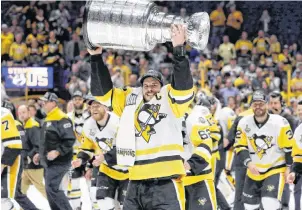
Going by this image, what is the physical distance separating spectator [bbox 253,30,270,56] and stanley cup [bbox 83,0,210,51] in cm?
1516

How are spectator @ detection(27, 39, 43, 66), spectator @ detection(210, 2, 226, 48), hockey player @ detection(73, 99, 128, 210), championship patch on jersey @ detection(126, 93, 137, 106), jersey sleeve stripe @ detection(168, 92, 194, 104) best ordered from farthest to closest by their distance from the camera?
spectator @ detection(210, 2, 226, 48)
spectator @ detection(27, 39, 43, 66)
hockey player @ detection(73, 99, 128, 210)
championship patch on jersey @ detection(126, 93, 137, 106)
jersey sleeve stripe @ detection(168, 92, 194, 104)

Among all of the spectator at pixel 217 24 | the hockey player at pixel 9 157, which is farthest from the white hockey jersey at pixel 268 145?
the spectator at pixel 217 24

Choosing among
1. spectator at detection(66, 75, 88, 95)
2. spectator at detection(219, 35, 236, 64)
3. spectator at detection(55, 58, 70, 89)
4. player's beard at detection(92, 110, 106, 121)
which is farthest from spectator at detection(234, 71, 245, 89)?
player's beard at detection(92, 110, 106, 121)

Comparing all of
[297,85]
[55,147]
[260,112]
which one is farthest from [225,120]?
[297,85]

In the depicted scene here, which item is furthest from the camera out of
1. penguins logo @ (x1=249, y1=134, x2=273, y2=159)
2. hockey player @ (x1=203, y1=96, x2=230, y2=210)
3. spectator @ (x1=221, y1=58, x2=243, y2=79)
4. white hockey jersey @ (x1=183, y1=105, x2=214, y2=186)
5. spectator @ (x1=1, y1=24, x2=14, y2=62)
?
spectator @ (x1=1, y1=24, x2=14, y2=62)

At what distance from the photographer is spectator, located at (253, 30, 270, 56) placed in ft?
66.0

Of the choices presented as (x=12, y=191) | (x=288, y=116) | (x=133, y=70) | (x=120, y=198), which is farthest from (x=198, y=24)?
(x=133, y=70)

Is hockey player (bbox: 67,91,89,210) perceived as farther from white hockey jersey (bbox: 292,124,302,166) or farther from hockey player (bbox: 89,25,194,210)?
hockey player (bbox: 89,25,194,210)

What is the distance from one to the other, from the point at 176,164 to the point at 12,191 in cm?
331

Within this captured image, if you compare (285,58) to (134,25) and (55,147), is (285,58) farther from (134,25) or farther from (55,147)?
(134,25)

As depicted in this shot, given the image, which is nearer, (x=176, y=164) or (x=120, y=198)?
(x=176, y=164)

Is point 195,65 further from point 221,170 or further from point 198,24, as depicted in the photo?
point 198,24

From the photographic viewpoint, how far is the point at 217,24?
68.5 feet

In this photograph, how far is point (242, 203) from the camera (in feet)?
29.5
